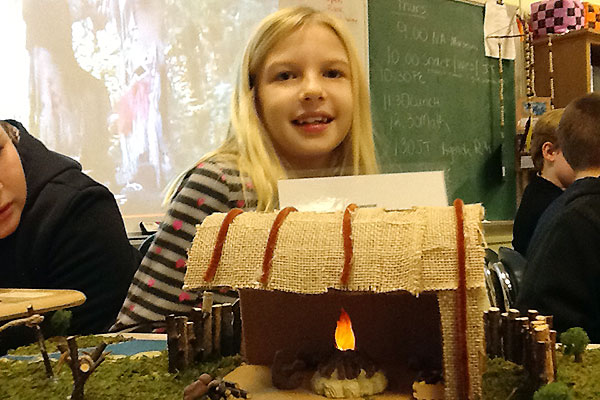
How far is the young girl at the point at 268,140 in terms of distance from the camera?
1.11 meters

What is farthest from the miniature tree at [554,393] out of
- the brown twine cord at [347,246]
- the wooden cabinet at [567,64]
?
the wooden cabinet at [567,64]

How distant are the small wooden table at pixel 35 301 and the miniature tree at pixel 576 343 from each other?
71 centimetres

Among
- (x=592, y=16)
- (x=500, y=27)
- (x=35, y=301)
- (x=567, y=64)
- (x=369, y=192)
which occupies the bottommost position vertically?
(x=35, y=301)

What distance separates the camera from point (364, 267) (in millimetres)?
673

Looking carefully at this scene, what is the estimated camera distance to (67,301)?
918mm

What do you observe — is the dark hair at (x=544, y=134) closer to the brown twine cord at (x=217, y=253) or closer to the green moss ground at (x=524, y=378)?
the green moss ground at (x=524, y=378)

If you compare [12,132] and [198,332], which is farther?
[12,132]

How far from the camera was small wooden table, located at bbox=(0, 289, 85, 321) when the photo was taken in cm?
83

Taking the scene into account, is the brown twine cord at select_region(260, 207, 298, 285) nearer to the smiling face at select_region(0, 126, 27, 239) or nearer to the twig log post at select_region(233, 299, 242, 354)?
the twig log post at select_region(233, 299, 242, 354)

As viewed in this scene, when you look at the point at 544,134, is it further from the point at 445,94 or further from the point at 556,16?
the point at 556,16

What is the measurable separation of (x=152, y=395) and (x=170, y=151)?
7.05 feet

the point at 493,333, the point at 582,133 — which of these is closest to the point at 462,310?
the point at 493,333

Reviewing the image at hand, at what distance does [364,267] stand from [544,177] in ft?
8.32

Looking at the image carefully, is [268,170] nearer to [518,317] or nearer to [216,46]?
[518,317]
